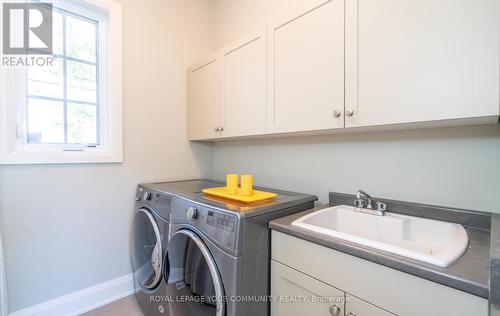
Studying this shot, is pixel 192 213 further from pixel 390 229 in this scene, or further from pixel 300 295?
pixel 390 229

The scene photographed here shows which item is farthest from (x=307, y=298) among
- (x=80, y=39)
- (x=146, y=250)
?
(x=80, y=39)

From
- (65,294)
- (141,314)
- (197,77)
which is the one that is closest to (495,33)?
(197,77)

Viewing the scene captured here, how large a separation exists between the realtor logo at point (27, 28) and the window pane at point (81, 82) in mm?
171

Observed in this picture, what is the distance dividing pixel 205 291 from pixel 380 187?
1.13m

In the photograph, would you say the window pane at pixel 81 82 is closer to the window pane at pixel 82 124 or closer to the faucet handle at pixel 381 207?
the window pane at pixel 82 124

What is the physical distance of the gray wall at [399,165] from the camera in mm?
1036

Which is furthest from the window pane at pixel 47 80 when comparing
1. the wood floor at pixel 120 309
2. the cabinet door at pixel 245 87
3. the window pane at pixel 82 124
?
the wood floor at pixel 120 309

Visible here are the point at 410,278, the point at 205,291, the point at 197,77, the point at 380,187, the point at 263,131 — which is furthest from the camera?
the point at 197,77

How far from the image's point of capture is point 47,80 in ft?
5.31

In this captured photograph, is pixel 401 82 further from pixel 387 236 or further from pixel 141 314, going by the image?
pixel 141 314

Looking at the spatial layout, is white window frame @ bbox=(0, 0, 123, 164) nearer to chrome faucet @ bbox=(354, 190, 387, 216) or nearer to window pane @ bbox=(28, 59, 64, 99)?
window pane @ bbox=(28, 59, 64, 99)

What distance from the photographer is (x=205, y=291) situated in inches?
45.1

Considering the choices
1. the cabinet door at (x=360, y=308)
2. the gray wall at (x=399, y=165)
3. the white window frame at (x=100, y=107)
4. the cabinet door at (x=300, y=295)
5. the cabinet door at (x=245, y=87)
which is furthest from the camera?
the cabinet door at (x=245, y=87)

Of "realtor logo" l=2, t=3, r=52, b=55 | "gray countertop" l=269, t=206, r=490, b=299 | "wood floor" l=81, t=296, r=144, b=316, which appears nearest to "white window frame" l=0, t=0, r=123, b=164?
"realtor logo" l=2, t=3, r=52, b=55
